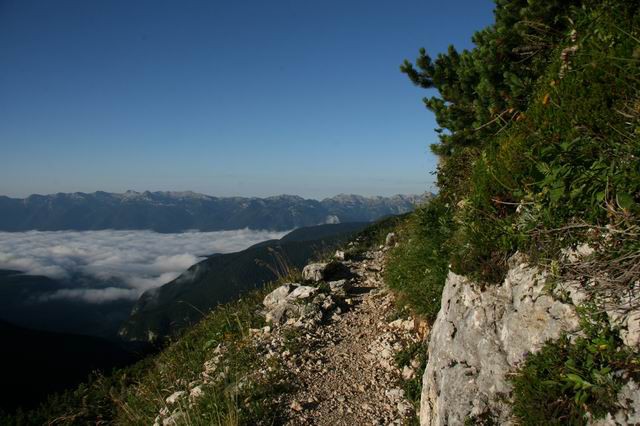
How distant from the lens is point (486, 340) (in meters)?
4.11

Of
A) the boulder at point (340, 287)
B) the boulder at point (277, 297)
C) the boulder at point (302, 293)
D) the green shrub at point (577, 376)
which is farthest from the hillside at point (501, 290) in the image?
the boulder at point (277, 297)

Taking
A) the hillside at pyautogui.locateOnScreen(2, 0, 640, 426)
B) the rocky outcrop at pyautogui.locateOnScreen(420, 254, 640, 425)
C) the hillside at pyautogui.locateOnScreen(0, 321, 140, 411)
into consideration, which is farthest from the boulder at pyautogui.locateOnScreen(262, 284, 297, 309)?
the hillside at pyautogui.locateOnScreen(0, 321, 140, 411)

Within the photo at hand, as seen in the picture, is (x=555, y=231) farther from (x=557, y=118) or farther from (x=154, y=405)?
(x=154, y=405)

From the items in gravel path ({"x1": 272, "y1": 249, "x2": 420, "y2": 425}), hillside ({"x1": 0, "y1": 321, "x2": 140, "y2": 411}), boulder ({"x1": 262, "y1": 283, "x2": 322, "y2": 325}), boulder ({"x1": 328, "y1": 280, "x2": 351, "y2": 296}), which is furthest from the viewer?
hillside ({"x1": 0, "y1": 321, "x2": 140, "y2": 411})

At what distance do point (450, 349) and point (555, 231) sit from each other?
1.87 metres

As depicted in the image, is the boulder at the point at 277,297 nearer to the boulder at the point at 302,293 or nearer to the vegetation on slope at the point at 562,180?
the boulder at the point at 302,293

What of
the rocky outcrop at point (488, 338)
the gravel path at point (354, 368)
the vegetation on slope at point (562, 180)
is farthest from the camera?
the gravel path at point (354, 368)

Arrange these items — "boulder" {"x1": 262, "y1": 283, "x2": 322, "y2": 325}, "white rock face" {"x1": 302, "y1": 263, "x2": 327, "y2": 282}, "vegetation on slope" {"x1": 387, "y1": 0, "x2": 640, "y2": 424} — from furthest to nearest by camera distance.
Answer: "white rock face" {"x1": 302, "y1": 263, "x2": 327, "y2": 282}
"boulder" {"x1": 262, "y1": 283, "x2": 322, "y2": 325}
"vegetation on slope" {"x1": 387, "y1": 0, "x2": 640, "y2": 424}

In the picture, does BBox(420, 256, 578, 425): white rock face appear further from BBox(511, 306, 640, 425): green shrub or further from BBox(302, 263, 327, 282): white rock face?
BBox(302, 263, 327, 282): white rock face

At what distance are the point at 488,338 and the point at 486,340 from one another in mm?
32

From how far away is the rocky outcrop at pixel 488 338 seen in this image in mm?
3506

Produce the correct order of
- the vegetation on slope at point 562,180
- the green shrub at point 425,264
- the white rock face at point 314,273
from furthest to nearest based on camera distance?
1. the white rock face at point 314,273
2. the green shrub at point 425,264
3. the vegetation on slope at point 562,180

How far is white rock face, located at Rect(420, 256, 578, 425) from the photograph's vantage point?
11.6ft

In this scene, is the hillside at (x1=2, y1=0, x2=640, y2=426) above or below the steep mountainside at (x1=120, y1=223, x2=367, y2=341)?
above
